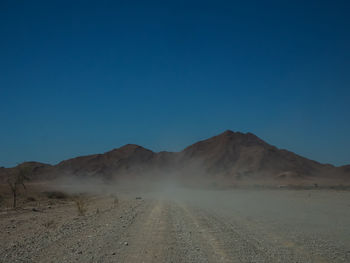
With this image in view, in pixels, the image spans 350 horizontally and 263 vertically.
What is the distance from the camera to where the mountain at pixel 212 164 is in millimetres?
114731

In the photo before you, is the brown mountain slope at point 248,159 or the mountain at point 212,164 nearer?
the mountain at point 212,164

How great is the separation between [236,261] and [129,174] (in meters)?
131

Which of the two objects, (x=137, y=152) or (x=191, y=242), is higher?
(x=137, y=152)

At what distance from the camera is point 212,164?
132 metres

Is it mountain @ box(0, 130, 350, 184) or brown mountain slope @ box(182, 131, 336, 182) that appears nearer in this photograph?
mountain @ box(0, 130, 350, 184)

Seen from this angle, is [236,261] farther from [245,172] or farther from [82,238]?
[245,172]

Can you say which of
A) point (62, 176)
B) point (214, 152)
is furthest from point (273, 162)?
point (62, 176)

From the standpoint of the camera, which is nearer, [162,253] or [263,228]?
[162,253]

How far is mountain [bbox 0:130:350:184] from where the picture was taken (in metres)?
115

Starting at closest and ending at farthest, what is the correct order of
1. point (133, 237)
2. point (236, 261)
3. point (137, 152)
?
point (236, 261)
point (133, 237)
point (137, 152)

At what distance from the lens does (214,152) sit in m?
143

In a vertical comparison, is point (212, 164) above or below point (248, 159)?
below

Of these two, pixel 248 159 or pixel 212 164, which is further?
pixel 212 164

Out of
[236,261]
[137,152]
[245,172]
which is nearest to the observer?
[236,261]
